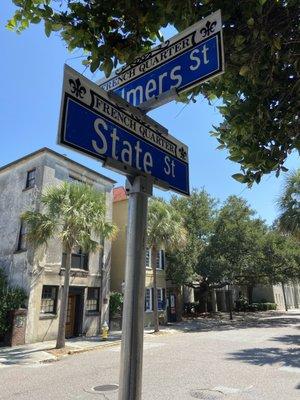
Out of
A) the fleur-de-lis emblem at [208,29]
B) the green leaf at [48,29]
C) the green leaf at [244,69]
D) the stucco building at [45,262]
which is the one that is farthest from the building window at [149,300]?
the fleur-de-lis emblem at [208,29]

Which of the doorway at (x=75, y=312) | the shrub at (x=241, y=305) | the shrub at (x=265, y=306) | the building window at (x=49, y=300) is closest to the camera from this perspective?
the building window at (x=49, y=300)

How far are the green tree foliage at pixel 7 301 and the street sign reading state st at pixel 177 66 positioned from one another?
17037 mm

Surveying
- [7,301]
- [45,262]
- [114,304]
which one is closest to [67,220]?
[45,262]

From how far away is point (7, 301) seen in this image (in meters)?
17.7

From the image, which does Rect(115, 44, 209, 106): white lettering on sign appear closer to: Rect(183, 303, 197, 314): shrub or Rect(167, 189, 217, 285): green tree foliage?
Rect(167, 189, 217, 285): green tree foliage

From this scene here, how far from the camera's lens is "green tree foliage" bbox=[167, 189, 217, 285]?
97.8ft

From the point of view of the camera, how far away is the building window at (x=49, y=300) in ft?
63.7

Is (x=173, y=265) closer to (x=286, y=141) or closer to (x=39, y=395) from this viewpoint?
(x=39, y=395)

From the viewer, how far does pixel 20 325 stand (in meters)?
17.6

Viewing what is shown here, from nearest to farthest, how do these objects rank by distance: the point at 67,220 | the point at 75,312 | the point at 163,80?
the point at 163,80, the point at 67,220, the point at 75,312

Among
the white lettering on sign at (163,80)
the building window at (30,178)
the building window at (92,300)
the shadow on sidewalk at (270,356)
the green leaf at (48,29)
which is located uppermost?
the building window at (30,178)

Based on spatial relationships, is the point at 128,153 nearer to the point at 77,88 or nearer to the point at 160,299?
the point at 77,88

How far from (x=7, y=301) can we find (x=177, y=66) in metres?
17.6

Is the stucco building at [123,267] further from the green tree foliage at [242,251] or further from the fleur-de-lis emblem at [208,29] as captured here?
the fleur-de-lis emblem at [208,29]
